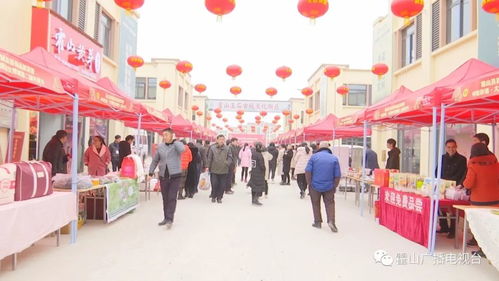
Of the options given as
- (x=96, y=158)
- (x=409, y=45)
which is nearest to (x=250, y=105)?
(x=409, y=45)

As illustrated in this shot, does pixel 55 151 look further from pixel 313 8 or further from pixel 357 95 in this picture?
pixel 357 95

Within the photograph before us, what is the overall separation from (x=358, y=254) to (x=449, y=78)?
11.7ft

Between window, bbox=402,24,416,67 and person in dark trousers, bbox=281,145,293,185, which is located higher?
window, bbox=402,24,416,67

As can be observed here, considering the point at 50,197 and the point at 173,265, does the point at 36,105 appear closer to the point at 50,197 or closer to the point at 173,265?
the point at 50,197

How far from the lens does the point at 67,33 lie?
11.6 m

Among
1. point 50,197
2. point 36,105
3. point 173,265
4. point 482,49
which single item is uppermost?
point 482,49

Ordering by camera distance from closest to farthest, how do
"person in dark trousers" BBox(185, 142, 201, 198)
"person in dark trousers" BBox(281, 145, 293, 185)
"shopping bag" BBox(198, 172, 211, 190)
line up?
"person in dark trousers" BBox(185, 142, 201, 198) → "shopping bag" BBox(198, 172, 211, 190) → "person in dark trousers" BBox(281, 145, 293, 185)

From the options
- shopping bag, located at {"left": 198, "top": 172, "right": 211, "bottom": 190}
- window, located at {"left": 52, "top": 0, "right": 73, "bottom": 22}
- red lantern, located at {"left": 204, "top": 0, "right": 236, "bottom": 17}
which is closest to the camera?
red lantern, located at {"left": 204, "top": 0, "right": 236, "bottom": 17}

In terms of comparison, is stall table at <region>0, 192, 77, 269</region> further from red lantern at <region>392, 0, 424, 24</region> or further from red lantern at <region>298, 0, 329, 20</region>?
red lantern at <region>392, 0, 424, 24</region>

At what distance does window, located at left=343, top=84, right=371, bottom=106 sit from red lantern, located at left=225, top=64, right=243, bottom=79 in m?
19.0

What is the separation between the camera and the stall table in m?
4.11

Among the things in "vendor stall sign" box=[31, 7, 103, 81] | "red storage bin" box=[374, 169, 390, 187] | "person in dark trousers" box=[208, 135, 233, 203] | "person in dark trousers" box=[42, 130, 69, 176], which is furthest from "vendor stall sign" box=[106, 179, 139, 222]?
"red storage bin" box=[374, 169, 390, 187]

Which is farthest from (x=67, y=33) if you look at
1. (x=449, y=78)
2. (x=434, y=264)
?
(x=434, y=264)
